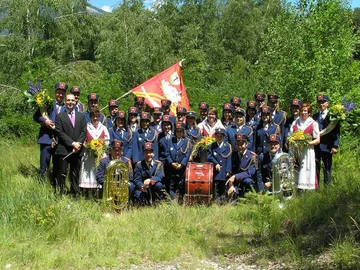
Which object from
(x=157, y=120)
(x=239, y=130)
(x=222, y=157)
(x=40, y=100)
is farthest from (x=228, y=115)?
(x=40, y=100)

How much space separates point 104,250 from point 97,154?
2.25 metres

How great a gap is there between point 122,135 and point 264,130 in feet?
7.72

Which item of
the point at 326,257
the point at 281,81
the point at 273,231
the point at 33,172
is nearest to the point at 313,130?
the point at 273,231

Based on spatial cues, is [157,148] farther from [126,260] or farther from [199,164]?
[126,260]

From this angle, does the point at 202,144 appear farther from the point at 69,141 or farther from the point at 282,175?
Answer: the point at 69,141

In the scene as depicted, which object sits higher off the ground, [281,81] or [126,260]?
[281,81]

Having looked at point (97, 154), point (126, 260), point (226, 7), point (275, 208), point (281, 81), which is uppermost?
point (226, 7)

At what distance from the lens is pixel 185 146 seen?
822 cm

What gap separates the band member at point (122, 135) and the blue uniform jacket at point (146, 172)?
0.34 meters

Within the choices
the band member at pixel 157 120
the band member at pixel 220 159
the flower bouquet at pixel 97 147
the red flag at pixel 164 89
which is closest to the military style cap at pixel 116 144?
the flower bouquet at pixel 97 147

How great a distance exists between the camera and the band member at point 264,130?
327 inches

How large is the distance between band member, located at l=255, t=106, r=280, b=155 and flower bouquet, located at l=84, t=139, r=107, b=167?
261cm

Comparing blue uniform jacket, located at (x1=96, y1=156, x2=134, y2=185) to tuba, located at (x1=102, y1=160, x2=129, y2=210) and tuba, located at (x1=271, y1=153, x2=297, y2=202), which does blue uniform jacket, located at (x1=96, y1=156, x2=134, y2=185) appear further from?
tuba, located at (x1=271, y1=153, x2=297, y2=202)

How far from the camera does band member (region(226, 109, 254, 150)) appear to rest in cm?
848
